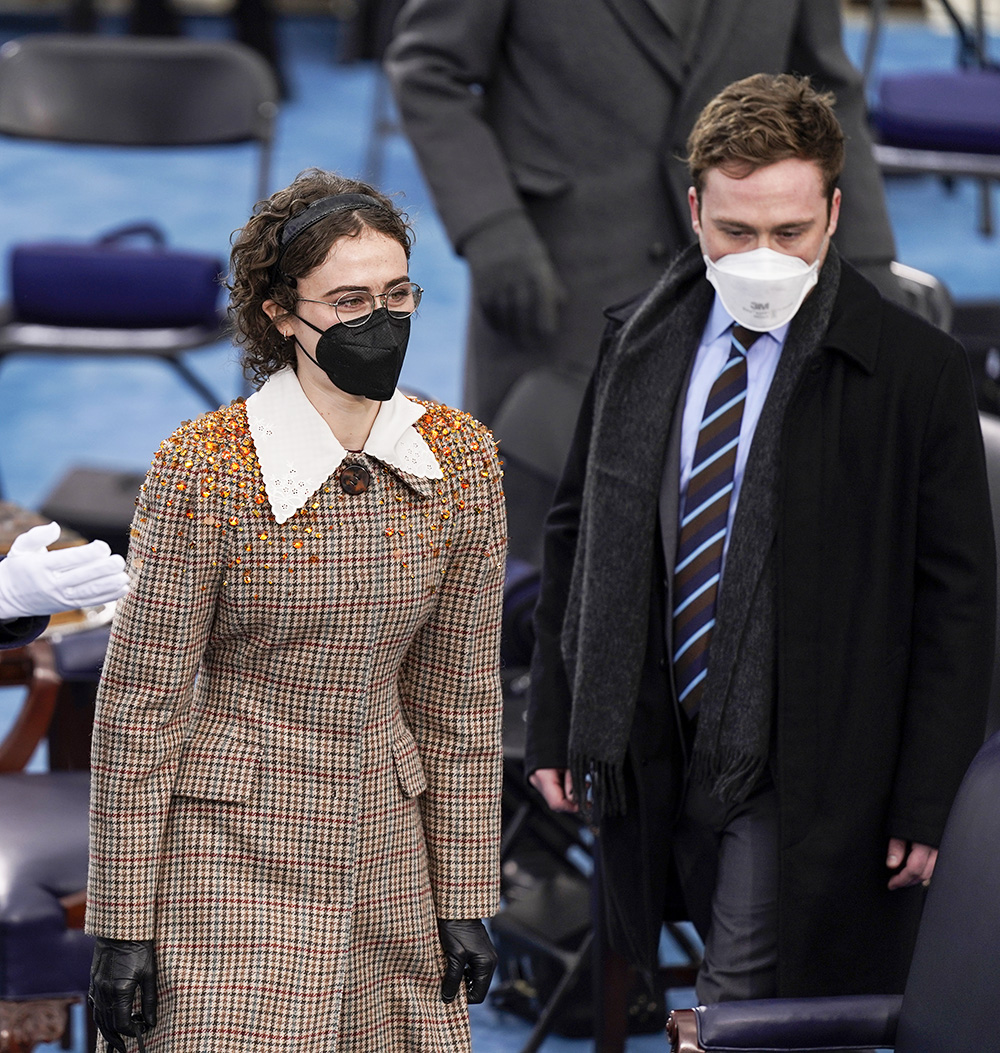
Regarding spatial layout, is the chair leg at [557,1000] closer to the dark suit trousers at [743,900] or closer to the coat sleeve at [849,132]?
the dark suit trousers at [743,900]

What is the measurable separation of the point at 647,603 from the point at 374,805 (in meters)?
0.55

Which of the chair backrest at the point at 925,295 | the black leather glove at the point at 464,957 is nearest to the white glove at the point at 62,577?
the black leather glove at the point at 464,957

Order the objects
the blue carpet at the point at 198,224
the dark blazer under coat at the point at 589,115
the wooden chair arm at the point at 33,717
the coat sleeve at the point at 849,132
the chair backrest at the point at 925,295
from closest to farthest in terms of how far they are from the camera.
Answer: the wooden chair arm at the point at 33,717, the coat sleeve at the point at 849,132, the dark blazer under coat at the point at 589,115, the chair backrest at the point at 925,295, the blue carpet at the point at 198,224

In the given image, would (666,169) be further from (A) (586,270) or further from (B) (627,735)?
(B) (627,735)

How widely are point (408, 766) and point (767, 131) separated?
35.5 inches

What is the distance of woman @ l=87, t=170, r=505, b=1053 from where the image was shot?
1854 mm

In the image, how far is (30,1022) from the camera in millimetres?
2551

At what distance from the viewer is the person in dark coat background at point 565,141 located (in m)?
3.32

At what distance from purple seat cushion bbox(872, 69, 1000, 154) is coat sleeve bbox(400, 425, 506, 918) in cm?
401

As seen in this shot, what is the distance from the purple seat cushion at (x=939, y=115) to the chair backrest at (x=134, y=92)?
2.00 metres

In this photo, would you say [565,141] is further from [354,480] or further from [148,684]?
[148,684]

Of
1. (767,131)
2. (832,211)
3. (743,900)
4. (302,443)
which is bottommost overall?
(743,900)

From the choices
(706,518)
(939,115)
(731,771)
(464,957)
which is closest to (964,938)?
(731,771)

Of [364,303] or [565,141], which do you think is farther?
[565,141]
